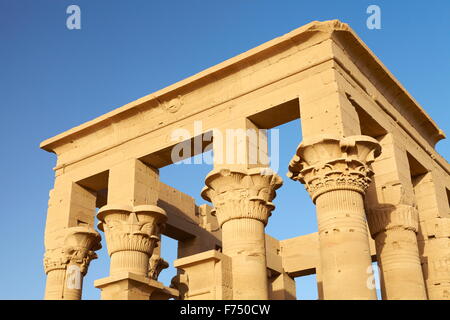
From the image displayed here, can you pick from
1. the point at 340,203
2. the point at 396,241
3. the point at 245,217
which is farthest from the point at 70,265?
the point at 396,241

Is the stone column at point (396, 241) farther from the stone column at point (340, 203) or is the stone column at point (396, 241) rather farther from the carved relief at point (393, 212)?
the stone column at point (340, 203)

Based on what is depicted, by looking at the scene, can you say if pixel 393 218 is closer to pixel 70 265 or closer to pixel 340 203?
pixel 340 203

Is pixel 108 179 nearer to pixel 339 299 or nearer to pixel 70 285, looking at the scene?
pixel 70 285

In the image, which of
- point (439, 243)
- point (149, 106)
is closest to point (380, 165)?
point (439, 243)

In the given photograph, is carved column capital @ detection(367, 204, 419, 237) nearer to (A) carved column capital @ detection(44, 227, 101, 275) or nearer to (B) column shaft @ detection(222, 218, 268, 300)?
(B) column shaft @ detection(222, 218, 268, 300)

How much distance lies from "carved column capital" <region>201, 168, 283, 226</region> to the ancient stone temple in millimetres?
26

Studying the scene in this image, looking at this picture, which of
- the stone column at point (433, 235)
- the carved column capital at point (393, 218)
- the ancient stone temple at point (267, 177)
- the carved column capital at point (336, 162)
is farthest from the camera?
the stone column at point (433, 235)

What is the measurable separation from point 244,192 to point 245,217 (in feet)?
1.73

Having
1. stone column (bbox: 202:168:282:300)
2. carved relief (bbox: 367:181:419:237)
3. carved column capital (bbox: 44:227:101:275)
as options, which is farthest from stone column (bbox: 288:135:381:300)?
carved column capital (bbox: 44:227:101:275)

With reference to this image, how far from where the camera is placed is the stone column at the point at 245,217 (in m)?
A: 12.8

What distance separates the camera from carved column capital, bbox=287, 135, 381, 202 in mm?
12258

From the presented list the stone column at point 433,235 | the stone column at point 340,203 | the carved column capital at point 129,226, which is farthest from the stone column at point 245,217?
the stone column at point 433,235

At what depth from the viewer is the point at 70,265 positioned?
15984 millimetres

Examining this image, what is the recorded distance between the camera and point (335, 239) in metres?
11.8
